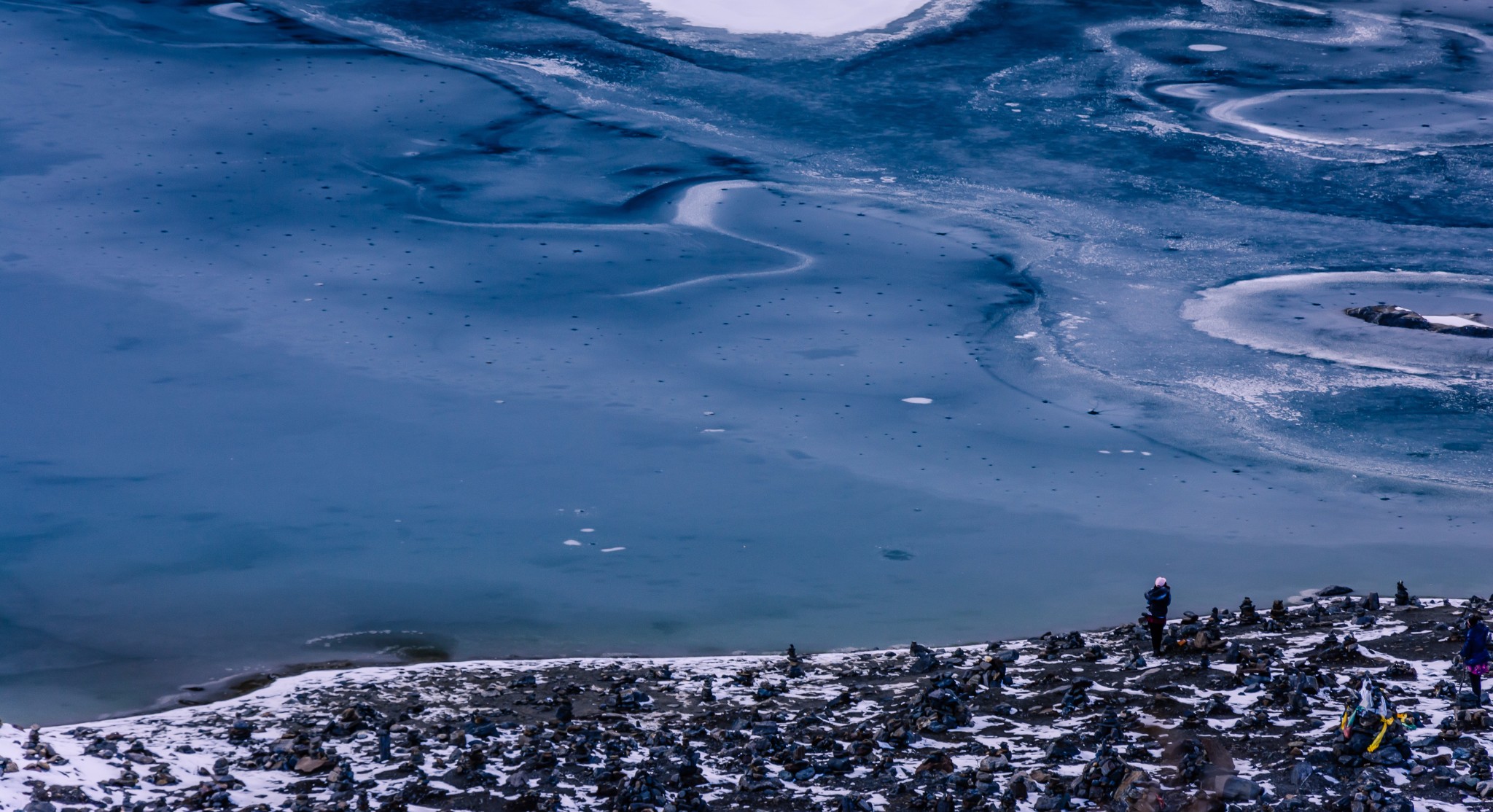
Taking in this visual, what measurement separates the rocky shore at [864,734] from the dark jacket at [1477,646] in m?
0.22

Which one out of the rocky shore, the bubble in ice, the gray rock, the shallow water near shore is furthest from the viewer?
the bubble in ice

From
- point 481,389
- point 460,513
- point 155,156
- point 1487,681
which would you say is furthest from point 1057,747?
point 155,156

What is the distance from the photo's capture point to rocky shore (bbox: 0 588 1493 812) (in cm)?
638

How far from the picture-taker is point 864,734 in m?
7.16

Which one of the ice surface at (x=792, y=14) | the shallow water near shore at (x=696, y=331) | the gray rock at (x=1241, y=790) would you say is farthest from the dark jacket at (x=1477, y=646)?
the ice surface at (x=792, y=14)

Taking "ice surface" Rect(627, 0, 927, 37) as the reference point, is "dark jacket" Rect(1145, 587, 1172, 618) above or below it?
below

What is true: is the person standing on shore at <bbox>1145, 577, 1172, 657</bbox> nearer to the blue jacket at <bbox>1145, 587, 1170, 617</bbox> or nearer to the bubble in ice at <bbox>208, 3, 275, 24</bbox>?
the blue jacket at <bbox>1145, 587, 1170, 617</bbox>

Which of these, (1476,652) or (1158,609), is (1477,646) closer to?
(1476,652)

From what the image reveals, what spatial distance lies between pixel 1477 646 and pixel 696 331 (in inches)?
338

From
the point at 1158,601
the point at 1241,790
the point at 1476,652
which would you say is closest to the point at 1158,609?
the point at 1158,601

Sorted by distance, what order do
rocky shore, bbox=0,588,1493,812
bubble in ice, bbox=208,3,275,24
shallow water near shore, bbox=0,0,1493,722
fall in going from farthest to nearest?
1. bubble in ice, bbox=208,3,275,24
2. shallow water near shore, bbox=0,0,1493,722
3. rocky shore, bbox=0,588,1493,812

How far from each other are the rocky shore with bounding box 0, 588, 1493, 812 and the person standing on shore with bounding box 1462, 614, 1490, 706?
0.10m

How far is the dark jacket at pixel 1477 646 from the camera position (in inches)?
273

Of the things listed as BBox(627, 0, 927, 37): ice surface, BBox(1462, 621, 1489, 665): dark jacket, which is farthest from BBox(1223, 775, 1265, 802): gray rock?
BBox(627, 0, 927, 37): ice surface
